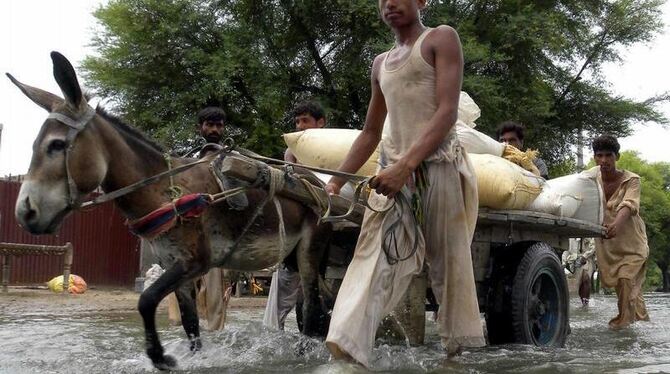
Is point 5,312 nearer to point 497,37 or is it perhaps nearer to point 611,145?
point 611,145

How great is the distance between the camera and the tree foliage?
1762 cm

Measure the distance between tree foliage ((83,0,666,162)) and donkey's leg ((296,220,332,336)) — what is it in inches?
476

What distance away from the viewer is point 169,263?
4566mm

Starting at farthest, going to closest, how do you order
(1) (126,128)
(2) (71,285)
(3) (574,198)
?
(2) (71,285) → (3) (574,198) → (1) (126,128)

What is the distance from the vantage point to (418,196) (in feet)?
13.1

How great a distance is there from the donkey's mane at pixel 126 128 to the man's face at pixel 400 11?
1.61 m

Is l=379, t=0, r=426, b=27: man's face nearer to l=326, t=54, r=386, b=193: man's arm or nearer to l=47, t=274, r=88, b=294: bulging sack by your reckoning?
l=326, t=54, r=386, b=193: man's arm

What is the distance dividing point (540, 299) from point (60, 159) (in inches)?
150

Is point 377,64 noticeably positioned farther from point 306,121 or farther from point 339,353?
point 306,121

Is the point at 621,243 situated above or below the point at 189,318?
above

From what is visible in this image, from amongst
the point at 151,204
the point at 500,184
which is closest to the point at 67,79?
the point at 151,204

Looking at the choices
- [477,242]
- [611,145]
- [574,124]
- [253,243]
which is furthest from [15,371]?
[574,124]

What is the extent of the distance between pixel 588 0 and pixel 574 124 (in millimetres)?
3435

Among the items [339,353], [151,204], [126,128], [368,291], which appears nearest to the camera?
[339,353]
